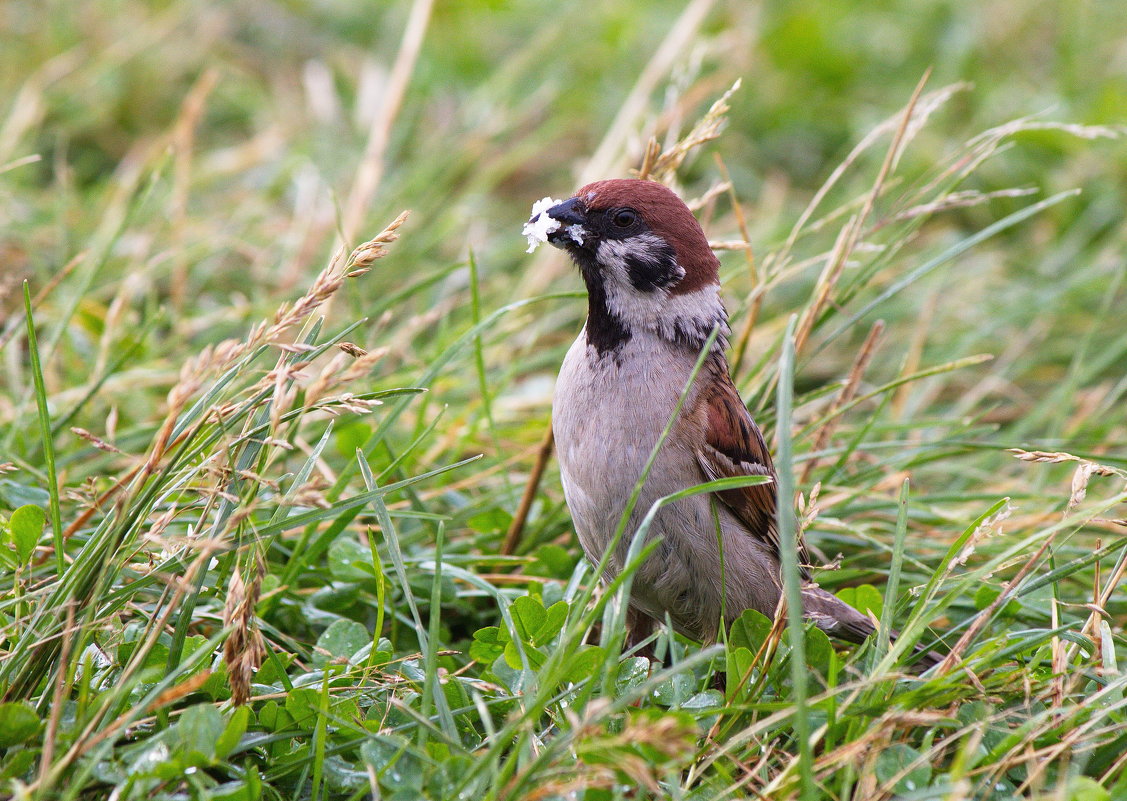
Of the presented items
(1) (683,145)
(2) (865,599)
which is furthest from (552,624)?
(1) (683,145)

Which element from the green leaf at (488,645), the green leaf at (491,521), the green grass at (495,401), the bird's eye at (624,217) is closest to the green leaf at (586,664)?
the green grass at (495,401)

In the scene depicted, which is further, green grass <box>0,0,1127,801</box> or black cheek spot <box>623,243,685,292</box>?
black cheek spot <box>623,243,685,292</box>

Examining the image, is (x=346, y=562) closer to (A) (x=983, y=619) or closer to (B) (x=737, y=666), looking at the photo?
(B) (x=737, y=666)

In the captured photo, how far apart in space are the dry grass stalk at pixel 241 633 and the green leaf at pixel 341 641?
0.48 m

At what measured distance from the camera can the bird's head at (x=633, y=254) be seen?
282 cm

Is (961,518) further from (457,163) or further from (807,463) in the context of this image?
(457,163)

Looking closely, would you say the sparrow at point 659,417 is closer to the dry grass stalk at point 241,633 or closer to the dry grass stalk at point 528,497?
the dry grass stalk at point 528,497

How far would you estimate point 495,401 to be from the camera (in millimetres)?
4113

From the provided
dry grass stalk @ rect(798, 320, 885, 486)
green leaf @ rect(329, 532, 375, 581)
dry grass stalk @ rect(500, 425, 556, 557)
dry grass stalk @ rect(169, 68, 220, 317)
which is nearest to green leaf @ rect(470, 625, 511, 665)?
green leaf @ rect(329, 532, 375, 581)

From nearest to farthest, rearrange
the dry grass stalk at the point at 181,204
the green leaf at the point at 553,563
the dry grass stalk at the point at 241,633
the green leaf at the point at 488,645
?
the dry grass stalk at the point at 241,633
the green leaf at the point at 488,645
the green leaf at the point at 553,563
the dry grass stalk at the point at 181,204

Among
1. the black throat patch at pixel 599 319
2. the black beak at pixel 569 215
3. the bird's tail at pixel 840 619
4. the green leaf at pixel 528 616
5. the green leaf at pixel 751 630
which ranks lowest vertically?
the bird's tail at pixel 840 619

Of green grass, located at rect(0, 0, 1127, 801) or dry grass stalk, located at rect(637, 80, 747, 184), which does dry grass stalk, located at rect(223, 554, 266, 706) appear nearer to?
green grass, located at rect(0, 0, 1127, 801)

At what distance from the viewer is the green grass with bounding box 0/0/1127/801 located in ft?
6.99

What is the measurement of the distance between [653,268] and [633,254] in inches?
2.4
